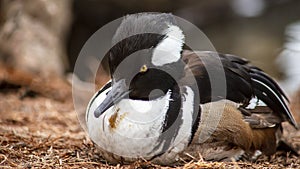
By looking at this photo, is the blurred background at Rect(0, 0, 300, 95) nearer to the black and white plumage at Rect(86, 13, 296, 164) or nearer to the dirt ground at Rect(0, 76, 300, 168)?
the dirt ground at Rect(0, 76, 300, 168)

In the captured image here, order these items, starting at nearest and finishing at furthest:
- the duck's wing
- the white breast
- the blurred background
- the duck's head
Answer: the duck's head
the white breast
the duck's wing
the blurred background

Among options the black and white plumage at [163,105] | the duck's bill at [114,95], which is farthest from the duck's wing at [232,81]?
the duck's bill at [114,95]

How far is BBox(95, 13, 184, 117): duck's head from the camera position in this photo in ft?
11.7

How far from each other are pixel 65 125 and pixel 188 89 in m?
1.87

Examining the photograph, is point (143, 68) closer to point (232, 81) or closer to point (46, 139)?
point (232, 81)

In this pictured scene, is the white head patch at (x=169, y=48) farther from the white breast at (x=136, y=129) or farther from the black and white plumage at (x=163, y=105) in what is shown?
the white breast at (x=136, y=129)

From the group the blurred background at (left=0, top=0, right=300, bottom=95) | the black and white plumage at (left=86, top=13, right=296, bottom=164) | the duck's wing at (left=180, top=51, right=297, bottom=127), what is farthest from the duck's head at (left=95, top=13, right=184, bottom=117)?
the blurred background at (left=0, top=0, right=300, bottom=95)

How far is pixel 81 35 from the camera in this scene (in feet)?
35.6

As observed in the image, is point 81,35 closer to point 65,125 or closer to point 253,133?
point 65,125

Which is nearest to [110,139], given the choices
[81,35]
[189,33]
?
[189,33]

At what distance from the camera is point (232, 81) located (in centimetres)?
415

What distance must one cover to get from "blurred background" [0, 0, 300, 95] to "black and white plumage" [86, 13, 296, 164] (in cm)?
233

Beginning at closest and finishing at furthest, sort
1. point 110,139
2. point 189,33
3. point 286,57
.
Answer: point 110,139, point 286,57, point 189,33

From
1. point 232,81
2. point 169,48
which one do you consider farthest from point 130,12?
point 169,48
